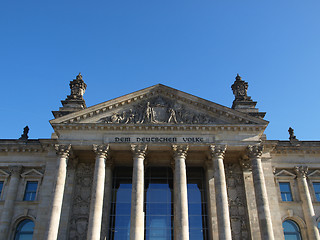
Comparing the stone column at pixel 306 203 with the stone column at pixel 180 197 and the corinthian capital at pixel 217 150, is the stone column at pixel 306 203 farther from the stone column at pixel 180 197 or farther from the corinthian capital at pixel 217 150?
the stone column at pixel 180 197

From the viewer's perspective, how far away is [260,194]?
1112 inches

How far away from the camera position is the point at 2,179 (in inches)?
1326

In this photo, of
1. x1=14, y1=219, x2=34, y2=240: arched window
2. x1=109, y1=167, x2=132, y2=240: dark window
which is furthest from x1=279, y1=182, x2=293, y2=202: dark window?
x1=14, y1=219, x2=34, y2=240: arched window

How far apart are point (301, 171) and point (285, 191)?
8.53ft

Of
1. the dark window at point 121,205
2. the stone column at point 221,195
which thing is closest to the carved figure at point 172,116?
the stone column at point 221,195

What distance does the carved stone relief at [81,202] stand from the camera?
29.7 meters

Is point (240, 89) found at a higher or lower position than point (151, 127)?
higher

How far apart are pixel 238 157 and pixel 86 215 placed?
15.3 metres

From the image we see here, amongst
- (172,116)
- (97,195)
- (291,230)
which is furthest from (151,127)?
(291,230)

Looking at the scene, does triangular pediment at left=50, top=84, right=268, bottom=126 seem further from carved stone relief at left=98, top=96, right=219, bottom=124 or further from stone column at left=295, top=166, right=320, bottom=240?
stone column at left=295, top=166, right=320, bottom=240

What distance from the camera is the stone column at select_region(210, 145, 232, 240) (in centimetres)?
2656

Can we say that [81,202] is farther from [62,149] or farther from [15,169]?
[15,169]

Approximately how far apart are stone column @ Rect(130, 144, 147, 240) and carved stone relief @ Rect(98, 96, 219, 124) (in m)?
2.86

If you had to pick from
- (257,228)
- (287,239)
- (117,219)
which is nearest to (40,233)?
(117,219)
